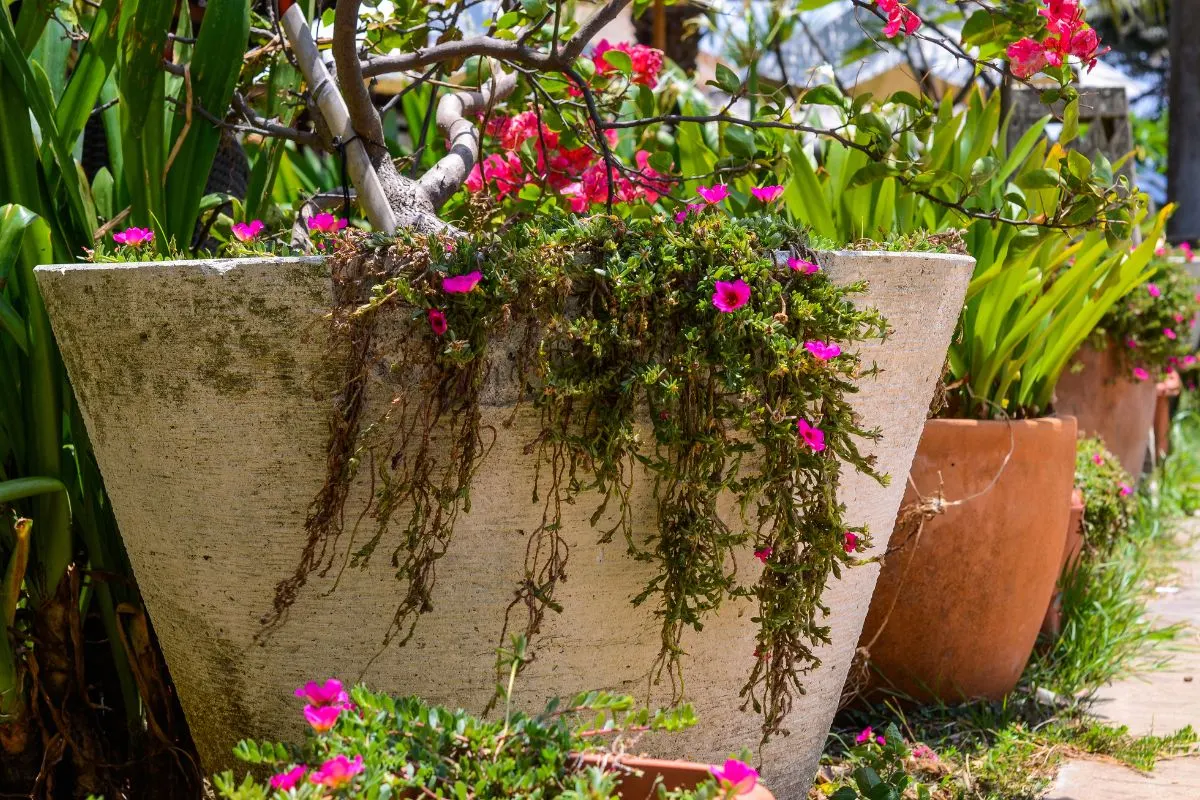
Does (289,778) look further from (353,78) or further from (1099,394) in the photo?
(1099,394)

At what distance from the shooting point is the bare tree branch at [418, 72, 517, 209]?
181 cm

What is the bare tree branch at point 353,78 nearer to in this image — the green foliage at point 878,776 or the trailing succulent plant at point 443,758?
the trailing succulent plant at point 443,758

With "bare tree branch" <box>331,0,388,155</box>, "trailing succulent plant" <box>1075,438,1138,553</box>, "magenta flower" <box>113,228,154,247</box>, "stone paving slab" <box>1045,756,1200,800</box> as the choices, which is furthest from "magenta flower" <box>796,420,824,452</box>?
"trailing succulent plant" <box>1075,438,1138,553</box>

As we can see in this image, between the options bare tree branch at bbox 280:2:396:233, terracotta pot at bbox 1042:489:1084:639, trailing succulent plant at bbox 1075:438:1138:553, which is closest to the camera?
bare tree branch at bbox 280:2:396:233

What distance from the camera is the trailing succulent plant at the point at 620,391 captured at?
130 cm

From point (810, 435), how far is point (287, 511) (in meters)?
0.63

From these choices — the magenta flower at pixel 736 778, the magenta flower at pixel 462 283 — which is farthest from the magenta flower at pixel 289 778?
the magenta flower at pixel 462 283

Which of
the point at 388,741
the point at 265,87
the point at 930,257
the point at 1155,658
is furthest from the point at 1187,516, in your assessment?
the point at 388,741

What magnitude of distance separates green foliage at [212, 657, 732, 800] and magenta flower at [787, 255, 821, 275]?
0.53 meters

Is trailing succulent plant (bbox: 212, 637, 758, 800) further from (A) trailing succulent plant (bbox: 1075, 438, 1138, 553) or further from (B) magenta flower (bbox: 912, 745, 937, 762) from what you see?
(A) trailing succulent plant (bbox: 1075, 438, 1138, 553)

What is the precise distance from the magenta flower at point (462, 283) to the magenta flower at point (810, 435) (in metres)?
0.42

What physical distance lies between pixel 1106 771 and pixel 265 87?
205cm

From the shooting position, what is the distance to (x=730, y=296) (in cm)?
131

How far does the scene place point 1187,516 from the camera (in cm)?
458
